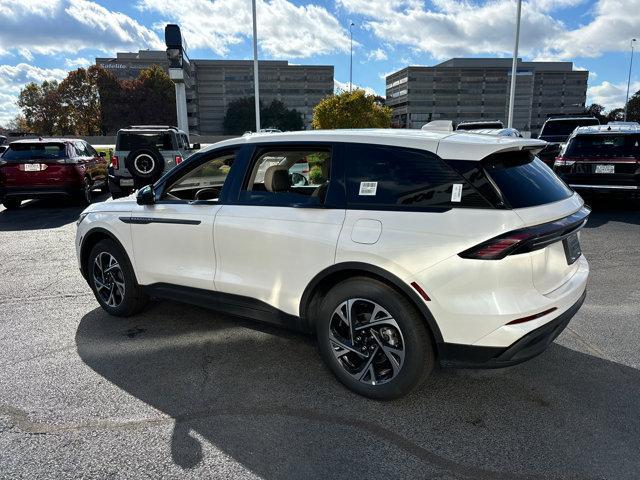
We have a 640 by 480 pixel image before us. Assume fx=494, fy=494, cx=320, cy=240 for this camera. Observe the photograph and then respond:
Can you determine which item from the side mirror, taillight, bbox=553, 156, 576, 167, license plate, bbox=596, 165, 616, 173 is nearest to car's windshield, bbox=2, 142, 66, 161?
the side mirror

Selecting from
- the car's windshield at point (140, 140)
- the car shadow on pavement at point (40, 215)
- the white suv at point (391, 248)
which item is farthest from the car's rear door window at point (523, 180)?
the car's windshield at point (140, 140)

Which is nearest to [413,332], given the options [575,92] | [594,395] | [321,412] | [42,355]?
[321,412]

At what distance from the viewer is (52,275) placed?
6297 mm

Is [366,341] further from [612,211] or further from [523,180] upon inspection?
[612,211]

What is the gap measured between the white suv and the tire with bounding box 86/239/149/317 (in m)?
0.73

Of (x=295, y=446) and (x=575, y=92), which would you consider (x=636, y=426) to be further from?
(x=575, y=92)

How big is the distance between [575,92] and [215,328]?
135913mm

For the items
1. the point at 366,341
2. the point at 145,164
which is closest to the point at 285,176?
the point at 366,341

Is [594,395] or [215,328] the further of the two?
[215,328]

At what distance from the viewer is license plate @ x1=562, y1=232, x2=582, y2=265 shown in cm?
303

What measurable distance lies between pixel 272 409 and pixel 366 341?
0.73 m

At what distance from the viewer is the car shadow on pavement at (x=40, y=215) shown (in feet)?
32.3

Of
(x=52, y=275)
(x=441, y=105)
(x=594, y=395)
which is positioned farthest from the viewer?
(x=441, y=105)

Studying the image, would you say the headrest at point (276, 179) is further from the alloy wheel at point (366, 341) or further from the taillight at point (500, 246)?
the taillight at point (500, 246)
